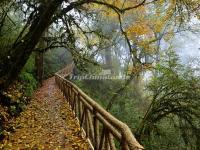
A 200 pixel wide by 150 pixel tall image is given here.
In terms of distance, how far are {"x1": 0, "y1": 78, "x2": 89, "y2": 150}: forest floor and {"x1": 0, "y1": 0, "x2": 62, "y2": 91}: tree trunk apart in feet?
6.01

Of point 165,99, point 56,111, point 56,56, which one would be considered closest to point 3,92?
point 56,111

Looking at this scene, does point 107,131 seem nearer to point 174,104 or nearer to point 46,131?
point 46,131

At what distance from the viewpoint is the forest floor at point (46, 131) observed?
891 cm

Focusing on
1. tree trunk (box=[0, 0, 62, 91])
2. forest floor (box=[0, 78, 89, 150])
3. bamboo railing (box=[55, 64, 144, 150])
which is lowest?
forest floor (box=[0, 78, 89, 150])

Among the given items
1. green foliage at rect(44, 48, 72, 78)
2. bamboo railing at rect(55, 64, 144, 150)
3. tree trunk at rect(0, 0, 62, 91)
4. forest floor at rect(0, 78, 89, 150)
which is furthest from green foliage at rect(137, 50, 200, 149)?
green foliage at rect(44, 48, 72, 78)

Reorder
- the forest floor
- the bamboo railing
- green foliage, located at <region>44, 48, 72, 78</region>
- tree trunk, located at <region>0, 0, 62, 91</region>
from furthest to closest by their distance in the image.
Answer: green foliage, located at <region>44, 48, 72, 78</region> → tree trunk, located at <region>0, 0, 62, 91</region> → the forest floor → the bamboo railing

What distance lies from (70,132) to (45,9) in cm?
473

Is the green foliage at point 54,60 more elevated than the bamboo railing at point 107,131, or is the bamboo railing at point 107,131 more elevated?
the green foliage at point 54,60

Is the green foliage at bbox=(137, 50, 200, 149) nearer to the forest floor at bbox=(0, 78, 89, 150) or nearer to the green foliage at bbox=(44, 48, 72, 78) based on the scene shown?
the forest floor at bbox=(0, 78, 89, 150)

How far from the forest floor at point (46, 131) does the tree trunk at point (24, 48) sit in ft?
6.01

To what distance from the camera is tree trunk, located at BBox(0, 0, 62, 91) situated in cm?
1169

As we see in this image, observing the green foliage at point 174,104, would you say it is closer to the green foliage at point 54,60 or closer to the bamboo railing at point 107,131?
the bamboo railing at point 107,131

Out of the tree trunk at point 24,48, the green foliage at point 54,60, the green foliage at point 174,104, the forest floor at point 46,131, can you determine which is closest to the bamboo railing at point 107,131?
the forest floor at point 46,131

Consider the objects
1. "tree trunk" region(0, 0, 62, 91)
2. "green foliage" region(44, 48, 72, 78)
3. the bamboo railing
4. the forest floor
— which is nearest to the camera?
the bamboo railing
